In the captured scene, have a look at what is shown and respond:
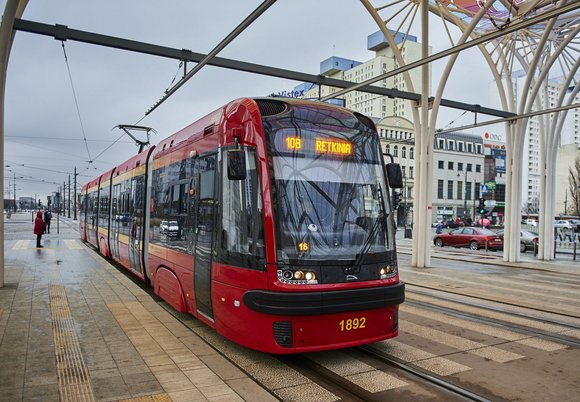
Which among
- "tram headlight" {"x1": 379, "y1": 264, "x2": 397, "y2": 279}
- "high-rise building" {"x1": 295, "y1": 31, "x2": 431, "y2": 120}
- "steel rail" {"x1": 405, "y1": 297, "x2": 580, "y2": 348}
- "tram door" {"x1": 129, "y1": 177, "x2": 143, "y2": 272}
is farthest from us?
"high-rise building" {"x1": 295, "y1": 31, "x2": 431, "y2": 120}

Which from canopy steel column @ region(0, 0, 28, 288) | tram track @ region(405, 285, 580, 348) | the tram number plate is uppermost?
canopy steel column @ region(0, 0, 28, 288)

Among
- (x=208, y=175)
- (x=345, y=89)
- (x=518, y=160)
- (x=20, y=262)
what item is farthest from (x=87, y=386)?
(x=518, y=160)

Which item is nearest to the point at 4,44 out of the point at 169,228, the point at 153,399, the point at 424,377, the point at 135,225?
the point at 135,225

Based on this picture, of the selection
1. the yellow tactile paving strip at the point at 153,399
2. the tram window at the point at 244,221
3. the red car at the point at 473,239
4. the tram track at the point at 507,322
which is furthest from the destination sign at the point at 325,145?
the red car at the point at 473,239

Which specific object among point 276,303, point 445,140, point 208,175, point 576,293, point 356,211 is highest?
point 445,140

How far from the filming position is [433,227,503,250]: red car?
28281mm

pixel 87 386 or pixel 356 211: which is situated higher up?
pixel 356 211

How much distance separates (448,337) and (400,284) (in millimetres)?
1740

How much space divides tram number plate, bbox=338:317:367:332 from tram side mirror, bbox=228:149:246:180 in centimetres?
207

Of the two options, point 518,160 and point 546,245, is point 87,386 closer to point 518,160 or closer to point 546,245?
point 518,160

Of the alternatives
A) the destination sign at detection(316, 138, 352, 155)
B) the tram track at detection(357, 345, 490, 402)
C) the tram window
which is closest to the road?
the tram track at detection(357, 345, 490, 402)

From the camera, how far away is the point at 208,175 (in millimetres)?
6840

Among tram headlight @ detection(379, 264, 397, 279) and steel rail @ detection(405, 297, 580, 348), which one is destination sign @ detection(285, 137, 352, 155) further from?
steel rail @ detection(405, 297, 580, 348)

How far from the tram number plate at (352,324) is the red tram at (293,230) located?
15 mm
